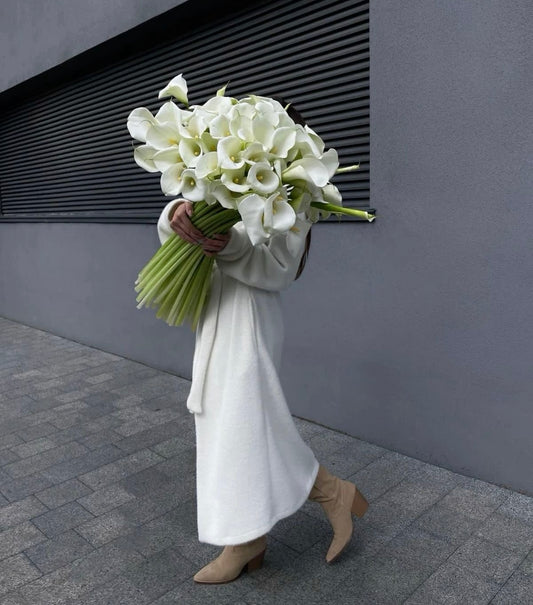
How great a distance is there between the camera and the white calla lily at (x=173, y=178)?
185cm

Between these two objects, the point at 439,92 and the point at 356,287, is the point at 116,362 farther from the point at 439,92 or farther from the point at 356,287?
the point at 439,92

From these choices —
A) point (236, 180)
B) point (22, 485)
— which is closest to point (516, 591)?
point (236, 180)

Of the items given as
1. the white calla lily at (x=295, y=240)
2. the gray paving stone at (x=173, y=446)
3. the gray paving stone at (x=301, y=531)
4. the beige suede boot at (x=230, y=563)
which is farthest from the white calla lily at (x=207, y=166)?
the gray paving stone at (x=173, y=446)

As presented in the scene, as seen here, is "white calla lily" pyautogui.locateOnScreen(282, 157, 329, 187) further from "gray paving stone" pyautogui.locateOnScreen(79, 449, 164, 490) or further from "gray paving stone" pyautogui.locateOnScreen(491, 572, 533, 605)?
"gray paving stone" pyautogui.locateOnScreen(79, 449, 164, 490)

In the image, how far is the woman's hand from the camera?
204cm

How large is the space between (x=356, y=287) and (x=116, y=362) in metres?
Answer: 3.28

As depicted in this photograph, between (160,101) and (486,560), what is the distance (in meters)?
4.65

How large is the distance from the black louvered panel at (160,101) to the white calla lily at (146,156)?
6.80ft

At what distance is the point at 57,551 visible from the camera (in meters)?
2.84

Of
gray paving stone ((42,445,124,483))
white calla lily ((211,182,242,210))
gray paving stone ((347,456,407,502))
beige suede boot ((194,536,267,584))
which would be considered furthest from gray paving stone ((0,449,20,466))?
white calla lily ((211,182,242,210))

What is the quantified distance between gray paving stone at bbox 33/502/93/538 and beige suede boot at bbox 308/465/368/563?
1.36 m

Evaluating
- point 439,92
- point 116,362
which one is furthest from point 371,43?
point 116,362

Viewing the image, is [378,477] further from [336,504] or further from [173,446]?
[173,446]

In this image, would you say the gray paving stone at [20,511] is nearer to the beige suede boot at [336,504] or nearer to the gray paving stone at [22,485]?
the gray paving stone at [22,485]
